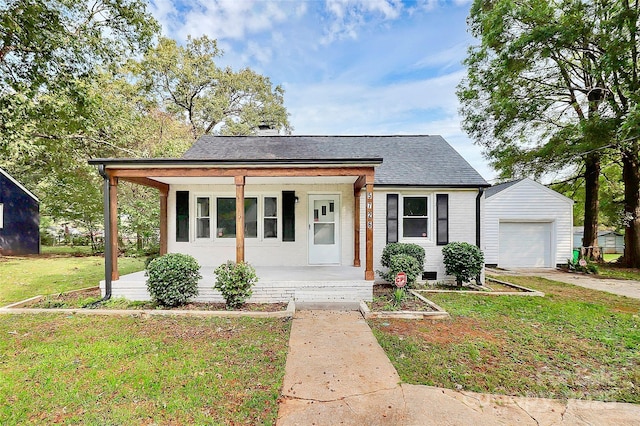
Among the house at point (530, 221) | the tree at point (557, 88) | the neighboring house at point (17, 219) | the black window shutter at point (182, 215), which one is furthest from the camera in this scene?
the neighboring house at point (17, 219)

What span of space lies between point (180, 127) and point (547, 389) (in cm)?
2128

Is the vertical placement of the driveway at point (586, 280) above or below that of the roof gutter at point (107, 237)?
below

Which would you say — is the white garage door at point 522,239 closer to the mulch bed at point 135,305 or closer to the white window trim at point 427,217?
the white window trim at point 427,217

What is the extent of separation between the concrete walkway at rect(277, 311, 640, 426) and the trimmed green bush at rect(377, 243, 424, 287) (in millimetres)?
3165

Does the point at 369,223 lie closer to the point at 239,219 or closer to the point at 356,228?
the point at 356,228

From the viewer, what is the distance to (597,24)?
10062 mm

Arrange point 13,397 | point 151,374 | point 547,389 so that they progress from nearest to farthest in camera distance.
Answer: point 13,397, point 547,389, point 151,374

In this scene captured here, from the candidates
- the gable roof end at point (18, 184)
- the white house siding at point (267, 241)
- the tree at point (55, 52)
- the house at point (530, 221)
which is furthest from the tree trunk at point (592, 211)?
the gable roof end at point (18, 184)

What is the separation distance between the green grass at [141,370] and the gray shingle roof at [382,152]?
4.63 meters

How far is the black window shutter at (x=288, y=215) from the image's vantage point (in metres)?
8.29

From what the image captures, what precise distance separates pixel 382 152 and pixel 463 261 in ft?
14.0

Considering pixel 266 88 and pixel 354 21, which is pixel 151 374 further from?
Result: pixel 266 88

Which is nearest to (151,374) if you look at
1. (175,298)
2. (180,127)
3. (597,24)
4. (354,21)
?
(175,298)

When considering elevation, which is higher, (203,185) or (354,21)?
(354,21)
